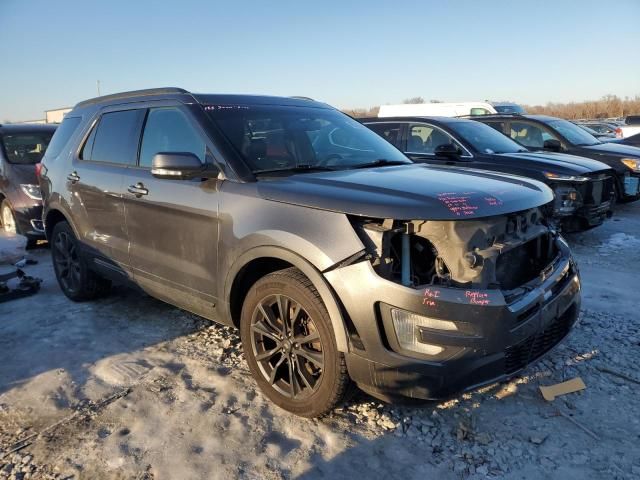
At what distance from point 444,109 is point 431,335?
1718 centimetres

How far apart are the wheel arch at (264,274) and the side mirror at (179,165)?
635mm

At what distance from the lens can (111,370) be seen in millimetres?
3531

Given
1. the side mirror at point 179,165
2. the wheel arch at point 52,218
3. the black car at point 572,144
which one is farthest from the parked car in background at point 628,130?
the side mirror at point 179,165

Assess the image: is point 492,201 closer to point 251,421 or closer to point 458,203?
point 458,203

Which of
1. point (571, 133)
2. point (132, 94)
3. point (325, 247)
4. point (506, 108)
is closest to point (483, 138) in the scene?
point (571, 133)

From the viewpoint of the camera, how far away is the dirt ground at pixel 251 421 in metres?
2.53

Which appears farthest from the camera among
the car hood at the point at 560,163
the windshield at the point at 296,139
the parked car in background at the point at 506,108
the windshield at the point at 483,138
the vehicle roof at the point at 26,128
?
the parked car in background at the point at 506,108

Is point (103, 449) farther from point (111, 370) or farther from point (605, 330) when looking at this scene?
point (605, 330)

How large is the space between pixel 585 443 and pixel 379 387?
1.14m

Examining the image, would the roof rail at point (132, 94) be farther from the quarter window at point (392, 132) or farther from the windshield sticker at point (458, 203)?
the quarter window at point (392, 132)

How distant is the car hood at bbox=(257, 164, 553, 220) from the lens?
2490 millimetres

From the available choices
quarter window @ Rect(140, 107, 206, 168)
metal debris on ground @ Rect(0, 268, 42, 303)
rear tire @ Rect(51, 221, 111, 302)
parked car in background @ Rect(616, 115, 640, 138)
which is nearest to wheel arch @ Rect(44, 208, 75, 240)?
rear tire @ Rect(51, 221, 111, 302)

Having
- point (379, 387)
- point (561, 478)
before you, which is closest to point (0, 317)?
point (379, 387)

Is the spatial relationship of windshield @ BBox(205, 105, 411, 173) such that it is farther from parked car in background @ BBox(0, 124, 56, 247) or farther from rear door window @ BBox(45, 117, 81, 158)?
parked car in background @ BBox(0, 124, 56, 247)
